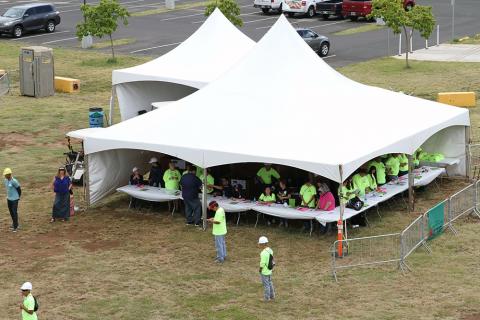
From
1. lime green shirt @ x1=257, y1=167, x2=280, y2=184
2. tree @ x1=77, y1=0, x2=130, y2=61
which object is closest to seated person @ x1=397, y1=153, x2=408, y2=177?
lime green shirt @ x1=257, y1=167, x2=280, y2=184

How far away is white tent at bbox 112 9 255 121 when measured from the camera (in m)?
33.0

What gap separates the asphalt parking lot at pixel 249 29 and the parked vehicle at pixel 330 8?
425 mm

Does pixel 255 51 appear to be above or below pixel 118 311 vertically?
above

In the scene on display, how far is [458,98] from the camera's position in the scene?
3650cm

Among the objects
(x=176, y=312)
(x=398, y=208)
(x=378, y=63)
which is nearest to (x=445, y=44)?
(x=378, y=63)

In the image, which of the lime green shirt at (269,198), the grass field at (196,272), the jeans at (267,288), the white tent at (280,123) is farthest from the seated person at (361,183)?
the jeans at (267,288)

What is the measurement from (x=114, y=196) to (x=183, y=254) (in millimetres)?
5214

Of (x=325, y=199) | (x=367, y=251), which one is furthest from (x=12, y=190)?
(x=367, y=251)

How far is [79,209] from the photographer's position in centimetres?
2564

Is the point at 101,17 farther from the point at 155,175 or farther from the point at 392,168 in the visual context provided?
the point at 392,168

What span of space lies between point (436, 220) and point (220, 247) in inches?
181

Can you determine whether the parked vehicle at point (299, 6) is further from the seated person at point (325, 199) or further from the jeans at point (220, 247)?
the jeans at point (220, 247)

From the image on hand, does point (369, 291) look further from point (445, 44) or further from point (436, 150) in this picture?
point (445, 44)

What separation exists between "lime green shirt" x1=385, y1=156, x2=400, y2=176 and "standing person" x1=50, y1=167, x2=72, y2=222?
7.43m
